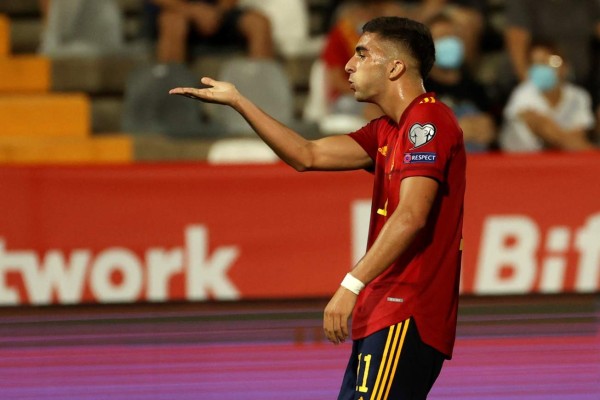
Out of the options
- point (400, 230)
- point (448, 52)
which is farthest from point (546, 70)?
point (400, 230)

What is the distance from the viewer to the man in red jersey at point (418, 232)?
440 centimetres

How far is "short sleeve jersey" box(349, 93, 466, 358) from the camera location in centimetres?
446

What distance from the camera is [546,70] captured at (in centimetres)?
1158

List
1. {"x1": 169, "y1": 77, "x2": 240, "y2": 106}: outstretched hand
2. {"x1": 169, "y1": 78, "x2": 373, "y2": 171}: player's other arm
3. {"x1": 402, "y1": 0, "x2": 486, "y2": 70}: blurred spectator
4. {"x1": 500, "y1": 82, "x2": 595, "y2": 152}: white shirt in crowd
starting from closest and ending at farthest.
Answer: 1. {"x1": 169, "y1": 77, "x2": 240, "y2": 106}: outstretched hand
2. {"x1": 169, "y1": 78, "x2": 373, "y2": 171}: player's other arm
3. {"x1": 500, "y1": 82, "x2": 595, "y2": 152}: white shirt in crowd
4. {"x1": 402, "y1": 0, "x2": 486, "y2": 70}: blurred spectator

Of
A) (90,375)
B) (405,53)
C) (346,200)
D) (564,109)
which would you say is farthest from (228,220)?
(405,53)

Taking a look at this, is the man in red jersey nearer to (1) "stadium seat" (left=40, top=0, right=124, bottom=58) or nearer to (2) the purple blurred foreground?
(2) the purple blurred foreground

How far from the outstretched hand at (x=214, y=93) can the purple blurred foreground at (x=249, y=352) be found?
3187 mm

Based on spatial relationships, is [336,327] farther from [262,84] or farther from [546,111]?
[262,84]

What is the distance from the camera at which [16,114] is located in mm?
12148

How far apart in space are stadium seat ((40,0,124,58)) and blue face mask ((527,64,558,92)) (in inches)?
167

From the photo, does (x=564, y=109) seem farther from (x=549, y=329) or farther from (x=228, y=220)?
(x=228, y=220)

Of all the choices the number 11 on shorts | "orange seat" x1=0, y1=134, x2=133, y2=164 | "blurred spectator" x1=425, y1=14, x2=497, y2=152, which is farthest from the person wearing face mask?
the number 11 on shorts

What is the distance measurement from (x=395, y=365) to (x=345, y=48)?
756 cm

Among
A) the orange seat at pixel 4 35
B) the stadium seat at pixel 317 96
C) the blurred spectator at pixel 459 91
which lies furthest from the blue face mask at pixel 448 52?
the orange seat at pixel 4 35
